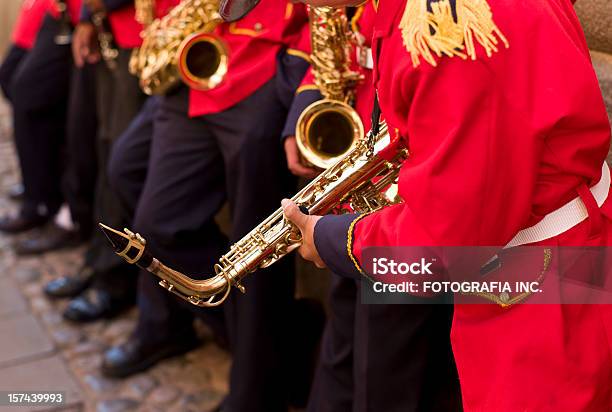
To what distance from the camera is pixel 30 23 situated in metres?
4.51

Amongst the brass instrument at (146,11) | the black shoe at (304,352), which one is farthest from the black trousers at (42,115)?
the black shoe at (304,352)

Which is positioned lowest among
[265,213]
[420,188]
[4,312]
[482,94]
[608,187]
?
[4,312]

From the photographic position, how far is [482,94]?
1.42 metres

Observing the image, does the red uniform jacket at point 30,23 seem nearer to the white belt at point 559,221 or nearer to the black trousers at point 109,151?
the black trousers at point 109,151

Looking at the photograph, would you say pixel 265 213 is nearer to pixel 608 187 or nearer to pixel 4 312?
pixel 608 187

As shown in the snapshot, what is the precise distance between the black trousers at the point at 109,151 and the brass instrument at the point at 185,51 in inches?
24.5

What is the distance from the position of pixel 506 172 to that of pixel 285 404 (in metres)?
1.80

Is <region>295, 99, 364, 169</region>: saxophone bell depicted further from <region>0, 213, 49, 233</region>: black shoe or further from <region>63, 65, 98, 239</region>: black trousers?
<region>0, 213, 49, 233</region>: black shoe

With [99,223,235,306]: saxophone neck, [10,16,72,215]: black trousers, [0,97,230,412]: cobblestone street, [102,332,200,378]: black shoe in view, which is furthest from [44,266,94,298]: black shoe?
[99,223,235,306]: saxophone neck

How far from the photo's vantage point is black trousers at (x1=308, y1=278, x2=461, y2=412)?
2.21m

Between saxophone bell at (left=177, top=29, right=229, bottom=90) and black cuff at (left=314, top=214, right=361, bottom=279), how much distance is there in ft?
3.52

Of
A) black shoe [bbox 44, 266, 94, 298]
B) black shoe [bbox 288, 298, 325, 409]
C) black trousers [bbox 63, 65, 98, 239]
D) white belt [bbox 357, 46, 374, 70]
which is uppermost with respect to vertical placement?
white belt [bbox 357, 46, 374, 70]

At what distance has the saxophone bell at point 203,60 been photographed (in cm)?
273

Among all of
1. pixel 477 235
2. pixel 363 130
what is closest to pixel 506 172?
pixel 477 235
